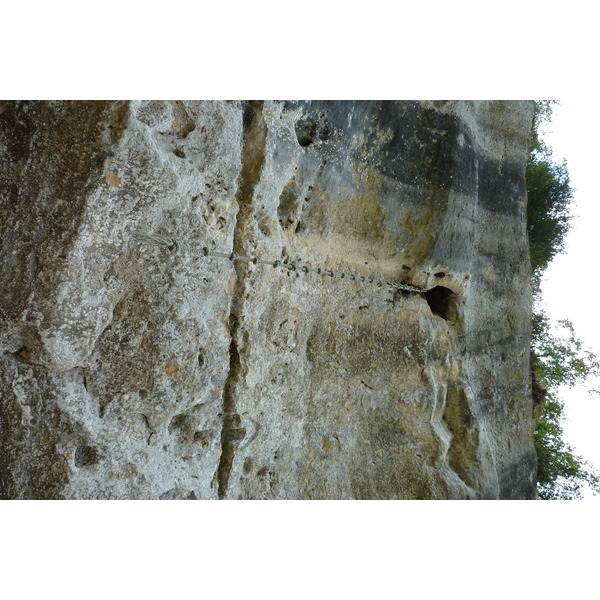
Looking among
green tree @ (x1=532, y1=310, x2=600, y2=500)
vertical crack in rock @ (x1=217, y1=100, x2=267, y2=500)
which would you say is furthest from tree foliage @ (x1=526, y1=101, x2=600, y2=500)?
vertical crack in rock @ (x1=217, y1=100, x2=267, y2=500)

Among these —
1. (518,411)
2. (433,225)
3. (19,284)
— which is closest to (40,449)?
(19,284)

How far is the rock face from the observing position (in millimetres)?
2674

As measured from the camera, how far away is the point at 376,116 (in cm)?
392

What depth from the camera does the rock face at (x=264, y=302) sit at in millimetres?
2674

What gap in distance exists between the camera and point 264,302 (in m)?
3.61

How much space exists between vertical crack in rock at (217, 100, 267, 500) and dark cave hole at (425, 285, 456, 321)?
223 centimetres

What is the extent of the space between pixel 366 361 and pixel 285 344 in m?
0.84

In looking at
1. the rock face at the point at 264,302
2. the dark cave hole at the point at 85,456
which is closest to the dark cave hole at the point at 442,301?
the rock face at the point at 264,302

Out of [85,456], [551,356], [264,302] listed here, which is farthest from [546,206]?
[85,456]

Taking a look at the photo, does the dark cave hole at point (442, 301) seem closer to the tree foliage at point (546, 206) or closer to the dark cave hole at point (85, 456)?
the tree foliage at point (546, 206)

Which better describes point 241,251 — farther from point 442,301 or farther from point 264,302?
point 442,301

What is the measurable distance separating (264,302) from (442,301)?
214 centimetres

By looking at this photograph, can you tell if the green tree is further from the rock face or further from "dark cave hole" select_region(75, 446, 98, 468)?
"dark cave hole" select_region(75, 446, 98, 468)

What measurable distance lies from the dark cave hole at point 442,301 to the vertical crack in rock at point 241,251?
2229 millimetres
